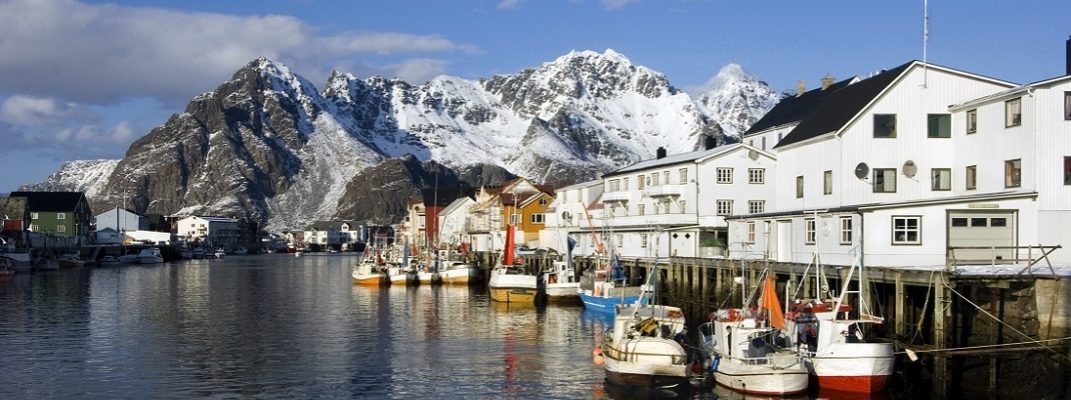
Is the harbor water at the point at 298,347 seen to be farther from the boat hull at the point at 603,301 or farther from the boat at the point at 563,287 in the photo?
the boat at the point at 563,287

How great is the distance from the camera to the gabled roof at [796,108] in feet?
303

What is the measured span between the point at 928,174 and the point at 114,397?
42694mm

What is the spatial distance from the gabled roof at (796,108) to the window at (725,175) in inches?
531

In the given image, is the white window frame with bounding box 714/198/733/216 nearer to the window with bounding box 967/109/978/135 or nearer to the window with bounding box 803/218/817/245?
the window with bounding box 803/218/817/245

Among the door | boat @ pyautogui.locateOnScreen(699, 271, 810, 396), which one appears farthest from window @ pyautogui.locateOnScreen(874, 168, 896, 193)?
boat @ pyautogui.locateOnScreen(699, 271, 810, 396)

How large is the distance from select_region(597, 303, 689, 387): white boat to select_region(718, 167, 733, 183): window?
39939 mm

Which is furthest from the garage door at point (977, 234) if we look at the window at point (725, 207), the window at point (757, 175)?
the window at point (757, 175)

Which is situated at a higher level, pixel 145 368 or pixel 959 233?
pixel 959 233

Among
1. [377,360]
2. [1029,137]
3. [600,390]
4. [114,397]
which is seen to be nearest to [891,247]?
[1029,137]

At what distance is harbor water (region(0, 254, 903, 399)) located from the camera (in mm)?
40406

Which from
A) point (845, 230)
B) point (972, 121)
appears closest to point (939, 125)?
point (972, 121)

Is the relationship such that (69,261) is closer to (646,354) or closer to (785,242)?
(785,242)

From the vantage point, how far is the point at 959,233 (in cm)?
4759

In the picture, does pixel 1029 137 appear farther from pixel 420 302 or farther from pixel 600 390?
pixel 420 302
